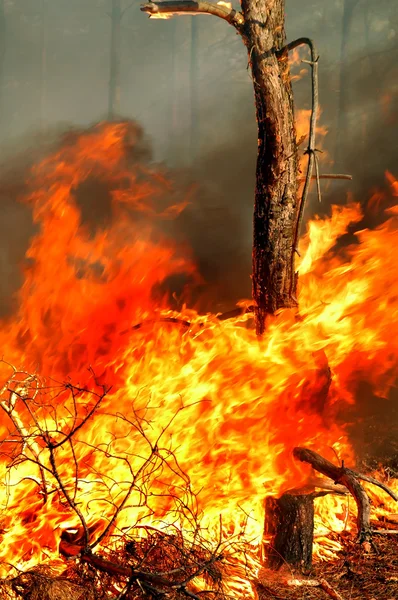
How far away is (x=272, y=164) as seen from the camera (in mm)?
5043

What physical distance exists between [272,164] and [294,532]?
3106 mm

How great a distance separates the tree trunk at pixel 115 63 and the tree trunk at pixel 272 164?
31.4 feet

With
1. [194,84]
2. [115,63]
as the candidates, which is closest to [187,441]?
[194,84]

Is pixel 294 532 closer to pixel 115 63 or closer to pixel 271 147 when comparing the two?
pixel 271 147

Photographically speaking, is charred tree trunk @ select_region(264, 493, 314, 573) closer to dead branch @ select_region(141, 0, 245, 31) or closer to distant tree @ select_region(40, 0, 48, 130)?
dead branch @ select_region(141, 0, 245, 31)

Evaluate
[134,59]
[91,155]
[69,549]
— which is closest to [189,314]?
[69,549]

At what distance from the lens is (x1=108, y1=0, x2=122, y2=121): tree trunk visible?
1429 cm

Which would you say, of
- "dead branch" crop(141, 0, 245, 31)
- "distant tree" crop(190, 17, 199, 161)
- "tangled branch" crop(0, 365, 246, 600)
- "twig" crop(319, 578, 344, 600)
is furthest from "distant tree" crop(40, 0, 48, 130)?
"twig" crop(319, 578, 344, 600)

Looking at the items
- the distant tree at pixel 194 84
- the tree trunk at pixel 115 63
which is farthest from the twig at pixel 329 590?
the tree trunk at pixel 115 63

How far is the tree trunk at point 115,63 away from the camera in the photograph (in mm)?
14289

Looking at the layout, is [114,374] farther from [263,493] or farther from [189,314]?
[263,493]

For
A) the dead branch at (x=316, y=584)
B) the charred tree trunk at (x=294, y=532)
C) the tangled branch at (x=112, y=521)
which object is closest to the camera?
the tangled branch at (x=112, y=521)

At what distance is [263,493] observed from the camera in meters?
4.78

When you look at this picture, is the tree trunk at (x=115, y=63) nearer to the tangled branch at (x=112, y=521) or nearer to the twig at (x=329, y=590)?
the tangled branch at (x=112, y=521)
